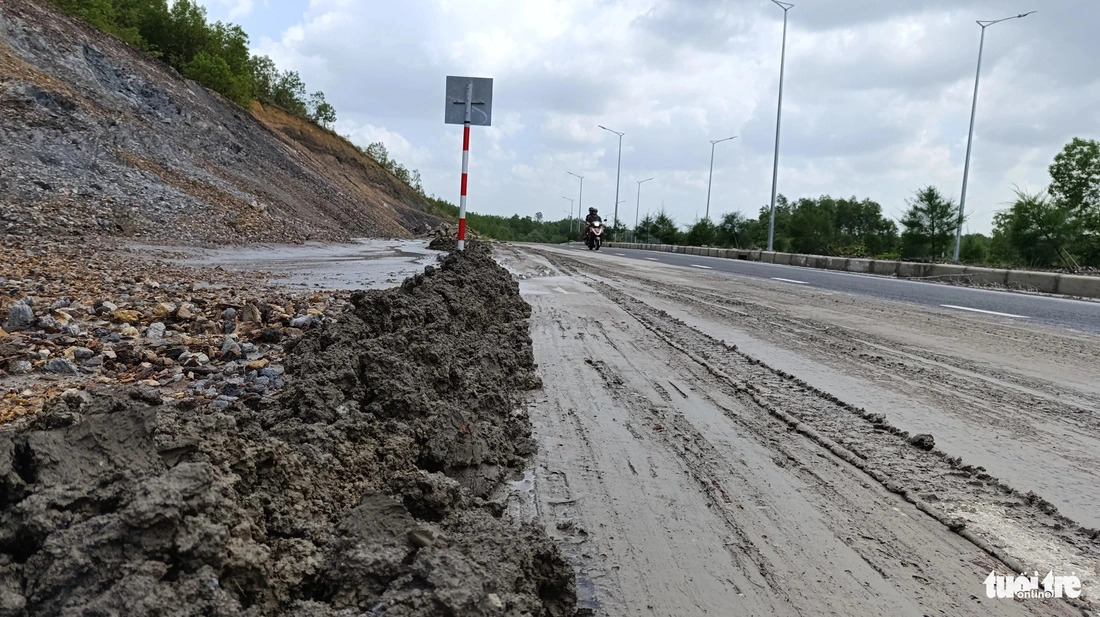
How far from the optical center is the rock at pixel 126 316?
4527 mm

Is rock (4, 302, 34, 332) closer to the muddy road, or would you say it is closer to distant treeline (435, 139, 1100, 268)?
the muddy road

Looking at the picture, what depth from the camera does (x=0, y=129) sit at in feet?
39.2

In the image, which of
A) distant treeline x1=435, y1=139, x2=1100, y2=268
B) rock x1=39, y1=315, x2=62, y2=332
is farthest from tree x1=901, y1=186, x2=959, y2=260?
rock x1=39, y1=315, x2=62, y2=332

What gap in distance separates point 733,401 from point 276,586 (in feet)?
8.40

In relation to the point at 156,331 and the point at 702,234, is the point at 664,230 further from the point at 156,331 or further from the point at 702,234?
the point at 156,331

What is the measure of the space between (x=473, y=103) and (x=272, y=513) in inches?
385

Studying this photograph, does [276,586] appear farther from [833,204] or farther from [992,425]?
[833,204]

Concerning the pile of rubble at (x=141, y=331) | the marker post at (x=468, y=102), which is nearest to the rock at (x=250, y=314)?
the pile of rubble at (x=141, y=331)

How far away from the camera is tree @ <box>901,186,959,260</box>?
2347 cm

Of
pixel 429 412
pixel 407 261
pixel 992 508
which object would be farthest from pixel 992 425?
pixel 407 261

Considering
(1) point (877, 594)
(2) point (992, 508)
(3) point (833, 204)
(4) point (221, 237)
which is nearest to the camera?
(1) point (877, 594)

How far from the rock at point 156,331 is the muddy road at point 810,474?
94.6 inches

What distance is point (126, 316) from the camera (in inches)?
179

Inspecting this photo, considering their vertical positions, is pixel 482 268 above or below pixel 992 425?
above
